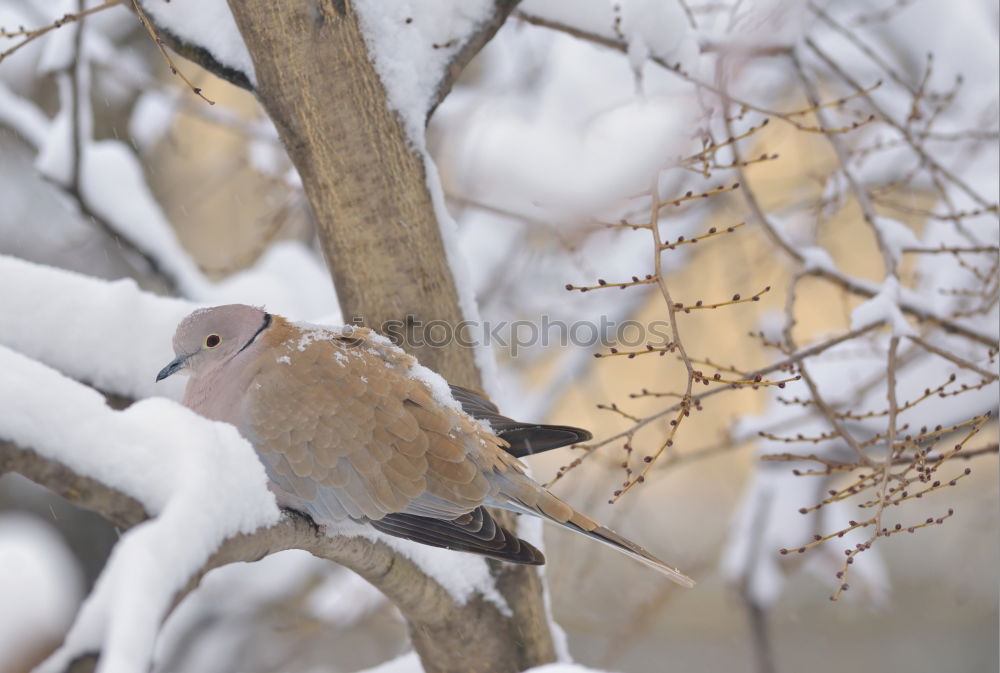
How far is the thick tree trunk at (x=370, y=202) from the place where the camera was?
2.05 metres

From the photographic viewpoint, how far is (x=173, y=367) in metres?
2.09

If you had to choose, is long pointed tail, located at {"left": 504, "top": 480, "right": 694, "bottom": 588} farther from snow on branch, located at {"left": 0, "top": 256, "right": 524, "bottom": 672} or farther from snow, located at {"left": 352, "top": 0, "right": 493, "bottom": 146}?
snow, located at {"left": 352, "top": 0, "right": 493, "bottom": 146}

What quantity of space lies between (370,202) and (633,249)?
8.51 feet

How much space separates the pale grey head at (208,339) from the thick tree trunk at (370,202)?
31cm

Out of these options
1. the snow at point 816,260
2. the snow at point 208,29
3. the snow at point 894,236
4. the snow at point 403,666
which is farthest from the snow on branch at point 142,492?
the snow at point 894,236

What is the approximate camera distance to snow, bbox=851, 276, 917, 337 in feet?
7.01

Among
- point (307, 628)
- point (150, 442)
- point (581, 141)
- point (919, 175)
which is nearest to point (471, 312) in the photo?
point (150, 442)

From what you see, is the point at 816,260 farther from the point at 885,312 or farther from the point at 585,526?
the point at 585,526

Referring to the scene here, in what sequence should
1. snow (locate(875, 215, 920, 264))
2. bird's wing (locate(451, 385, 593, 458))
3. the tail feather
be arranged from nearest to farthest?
the tail feather < bird's wing (locate(451, 385, 593, 458)) < snow (locate(875, 215, 920, 264))

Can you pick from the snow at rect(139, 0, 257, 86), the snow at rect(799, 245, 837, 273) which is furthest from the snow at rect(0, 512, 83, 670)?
the snow at rect(799, 245, 837, 273)

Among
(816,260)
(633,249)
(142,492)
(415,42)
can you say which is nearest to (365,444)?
(142,492)

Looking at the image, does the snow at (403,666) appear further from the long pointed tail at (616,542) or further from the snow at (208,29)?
the snow at (208,29)

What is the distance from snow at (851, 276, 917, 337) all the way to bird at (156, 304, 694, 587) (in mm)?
853

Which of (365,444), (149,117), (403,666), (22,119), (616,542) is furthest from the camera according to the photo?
(149,117)
